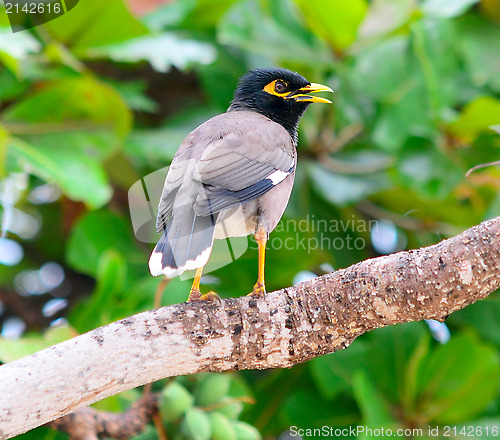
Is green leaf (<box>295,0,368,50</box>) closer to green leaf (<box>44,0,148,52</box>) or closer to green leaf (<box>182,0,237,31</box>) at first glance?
green leaf (<box>182,0,237,31</box>)

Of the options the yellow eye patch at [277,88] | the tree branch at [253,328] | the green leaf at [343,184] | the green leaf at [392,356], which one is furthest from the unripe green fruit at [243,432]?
the yellow eye patch at [277,88]

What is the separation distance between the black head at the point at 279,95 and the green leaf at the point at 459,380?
130 centimetres

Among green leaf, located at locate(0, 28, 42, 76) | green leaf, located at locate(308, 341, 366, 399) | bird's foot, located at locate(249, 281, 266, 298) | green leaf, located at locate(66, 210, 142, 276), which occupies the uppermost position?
green leaf, located at locate(0, 28, 42, 76)

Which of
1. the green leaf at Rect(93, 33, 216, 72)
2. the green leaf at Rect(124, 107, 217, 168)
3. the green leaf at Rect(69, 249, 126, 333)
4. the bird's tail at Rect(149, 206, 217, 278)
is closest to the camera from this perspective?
the bird's tail at Rect(149, 206, 217, 278)

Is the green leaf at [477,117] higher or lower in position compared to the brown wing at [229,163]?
lower

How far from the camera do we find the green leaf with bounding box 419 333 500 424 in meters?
3.26

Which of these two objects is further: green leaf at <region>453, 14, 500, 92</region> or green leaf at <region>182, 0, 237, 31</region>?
green leaf at <region>182, 0, 237, 31</region>

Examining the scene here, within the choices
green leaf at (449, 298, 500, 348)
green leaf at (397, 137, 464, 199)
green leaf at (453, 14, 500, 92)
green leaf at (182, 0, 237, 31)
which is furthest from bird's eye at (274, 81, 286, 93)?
green leaf at (449, 298, 500, 348)

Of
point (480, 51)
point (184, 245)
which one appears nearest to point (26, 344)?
point (184, 245)

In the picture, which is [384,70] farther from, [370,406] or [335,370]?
[370,406]

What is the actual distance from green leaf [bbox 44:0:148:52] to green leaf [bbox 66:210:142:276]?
0.92 m

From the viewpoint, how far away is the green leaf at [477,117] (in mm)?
3459

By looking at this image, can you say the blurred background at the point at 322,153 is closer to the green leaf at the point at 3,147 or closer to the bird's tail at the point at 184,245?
the green leaf at the point at 3,147

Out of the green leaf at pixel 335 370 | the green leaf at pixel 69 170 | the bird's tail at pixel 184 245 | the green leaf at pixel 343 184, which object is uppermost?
the bird's tail at pixel 184 245
